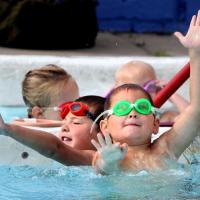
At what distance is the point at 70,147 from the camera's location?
14.1 feet

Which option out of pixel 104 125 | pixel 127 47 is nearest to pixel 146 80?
pixel 104 125

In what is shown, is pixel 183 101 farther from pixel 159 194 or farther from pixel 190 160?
pixel 159 194

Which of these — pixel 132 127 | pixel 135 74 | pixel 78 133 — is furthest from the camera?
pixel 135 74

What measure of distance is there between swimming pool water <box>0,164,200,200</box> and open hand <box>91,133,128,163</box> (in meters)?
0.18

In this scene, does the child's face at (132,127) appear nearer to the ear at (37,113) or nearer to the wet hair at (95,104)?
the wet hair at (95,104)

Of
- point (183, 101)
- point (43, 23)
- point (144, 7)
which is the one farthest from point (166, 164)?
point (144, 7)

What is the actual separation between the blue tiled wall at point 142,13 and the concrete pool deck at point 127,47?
0.32 ft

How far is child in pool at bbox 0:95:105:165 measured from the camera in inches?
160

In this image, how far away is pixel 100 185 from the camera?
409 cm

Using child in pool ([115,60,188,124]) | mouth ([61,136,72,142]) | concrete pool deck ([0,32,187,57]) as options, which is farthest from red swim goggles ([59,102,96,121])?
concrete pool deck ([0,32,187,57])

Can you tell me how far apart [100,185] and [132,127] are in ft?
0.98

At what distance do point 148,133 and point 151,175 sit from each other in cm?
20

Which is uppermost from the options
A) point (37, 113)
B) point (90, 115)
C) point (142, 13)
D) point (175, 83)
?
point (175, 83)

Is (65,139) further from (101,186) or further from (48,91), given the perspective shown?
(48,91)
